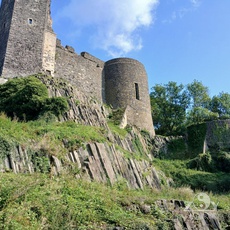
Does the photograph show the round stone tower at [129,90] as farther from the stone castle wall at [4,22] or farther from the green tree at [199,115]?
the stone castle wall at [4,22]

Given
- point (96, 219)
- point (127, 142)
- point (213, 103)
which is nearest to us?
point (96, 219)

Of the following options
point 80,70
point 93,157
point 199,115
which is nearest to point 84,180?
point 93,157

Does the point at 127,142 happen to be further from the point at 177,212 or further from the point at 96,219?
the point at 96,219

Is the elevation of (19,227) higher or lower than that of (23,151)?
lower

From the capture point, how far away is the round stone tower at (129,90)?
23891 millimetres

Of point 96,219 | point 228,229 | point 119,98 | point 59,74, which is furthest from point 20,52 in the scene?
point 228,229

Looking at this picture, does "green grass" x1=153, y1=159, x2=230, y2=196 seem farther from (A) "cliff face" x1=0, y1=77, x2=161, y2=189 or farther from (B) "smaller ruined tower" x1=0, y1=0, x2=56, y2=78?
(B) "smaller ruined tower" x1=0, y1=0, x2=56, y2=78

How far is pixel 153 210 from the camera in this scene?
28.4ft

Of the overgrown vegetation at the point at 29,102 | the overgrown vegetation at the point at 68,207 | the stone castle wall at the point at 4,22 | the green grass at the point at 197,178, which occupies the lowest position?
the green grass at the point at 197,178

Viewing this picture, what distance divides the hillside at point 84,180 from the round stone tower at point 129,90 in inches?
157

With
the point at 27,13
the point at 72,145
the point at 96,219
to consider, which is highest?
the point at 27,13

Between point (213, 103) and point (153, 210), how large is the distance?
2818cm

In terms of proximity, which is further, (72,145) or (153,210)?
(72,145)

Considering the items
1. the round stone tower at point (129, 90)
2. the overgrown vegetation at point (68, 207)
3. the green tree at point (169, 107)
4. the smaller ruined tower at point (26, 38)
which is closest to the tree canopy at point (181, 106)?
the green tree at point (169, 107)
